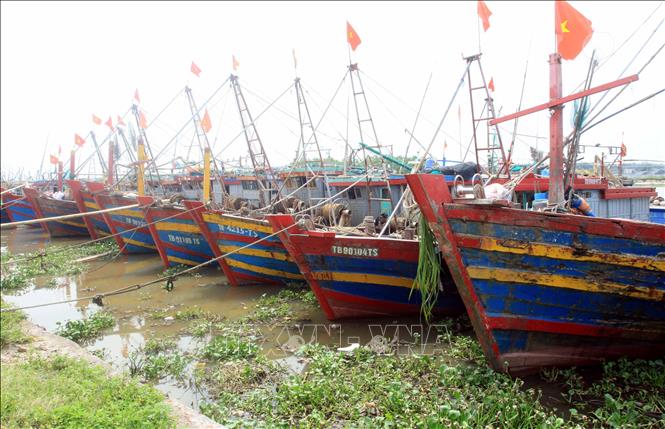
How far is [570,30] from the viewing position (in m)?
5.27

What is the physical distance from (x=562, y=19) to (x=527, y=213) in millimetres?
2229

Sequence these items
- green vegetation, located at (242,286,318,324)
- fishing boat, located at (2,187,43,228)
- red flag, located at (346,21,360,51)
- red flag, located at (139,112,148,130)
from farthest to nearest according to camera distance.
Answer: fishing boat, located at (2,187,43,228)
red flag, located at (139,112,148,130)
red flag, located at (346,21,360,51)
green vegetation, located at (242,286,318,324)

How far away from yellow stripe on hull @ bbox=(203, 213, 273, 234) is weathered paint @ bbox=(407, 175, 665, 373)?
5.75m

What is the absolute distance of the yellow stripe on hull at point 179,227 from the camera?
1412 centimetres

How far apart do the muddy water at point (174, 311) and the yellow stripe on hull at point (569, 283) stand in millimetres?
2288

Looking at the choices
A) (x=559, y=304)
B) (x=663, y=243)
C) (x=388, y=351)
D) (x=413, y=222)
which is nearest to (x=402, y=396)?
(x=388, y=351)

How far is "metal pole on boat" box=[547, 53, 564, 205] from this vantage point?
5.83m

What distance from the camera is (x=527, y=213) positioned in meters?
5.50

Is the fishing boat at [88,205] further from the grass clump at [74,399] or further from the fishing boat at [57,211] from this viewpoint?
the grass clump at [74,399]

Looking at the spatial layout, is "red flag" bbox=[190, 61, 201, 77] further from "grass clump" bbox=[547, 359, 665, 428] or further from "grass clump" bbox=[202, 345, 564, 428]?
"grass clump" bbox=[547, 359, 665, 428]

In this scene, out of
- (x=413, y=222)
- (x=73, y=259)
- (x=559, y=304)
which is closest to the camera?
(x=559, y=304)

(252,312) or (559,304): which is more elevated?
(559,304)

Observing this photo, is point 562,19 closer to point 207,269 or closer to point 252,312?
point 252,312

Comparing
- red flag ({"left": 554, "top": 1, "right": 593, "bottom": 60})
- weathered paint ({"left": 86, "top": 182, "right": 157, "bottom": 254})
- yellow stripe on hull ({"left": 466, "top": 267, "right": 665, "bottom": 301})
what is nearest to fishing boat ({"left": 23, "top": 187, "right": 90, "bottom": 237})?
weathered paint ({"left": 86, "top": 182, "right": 157, "bottom": 254})
